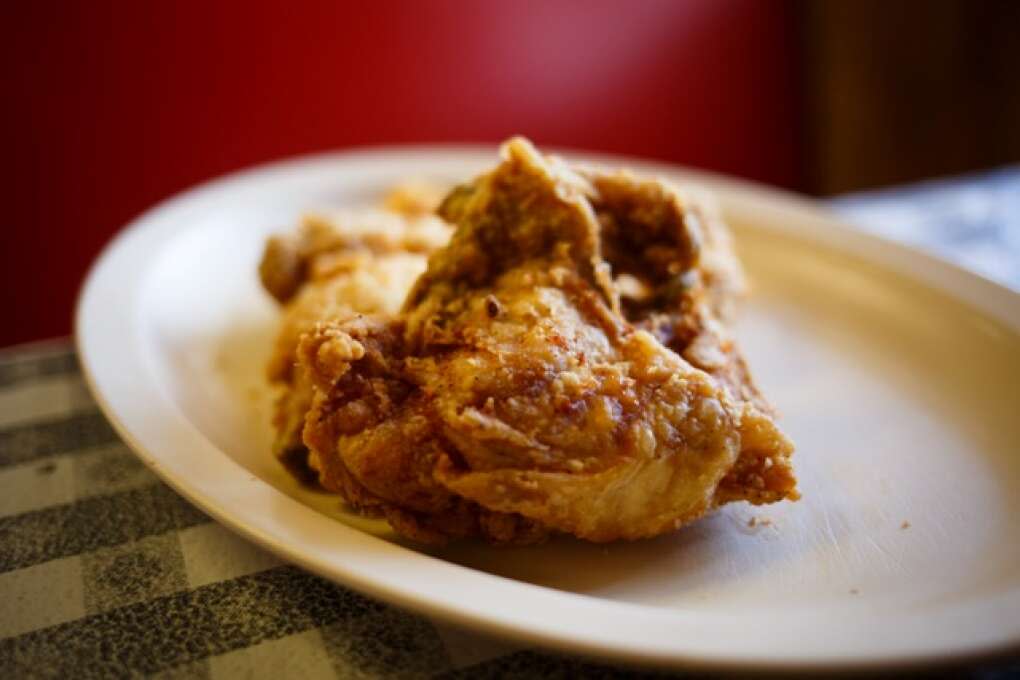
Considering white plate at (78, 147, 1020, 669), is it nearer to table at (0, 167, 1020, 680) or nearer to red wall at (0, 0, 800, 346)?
table at (0, 167, 1020, 680)

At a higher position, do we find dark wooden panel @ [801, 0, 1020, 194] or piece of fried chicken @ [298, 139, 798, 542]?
piece of fried chicken @ [298, 139, 798, 542]

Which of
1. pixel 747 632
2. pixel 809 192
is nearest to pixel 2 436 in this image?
pixel 747 632

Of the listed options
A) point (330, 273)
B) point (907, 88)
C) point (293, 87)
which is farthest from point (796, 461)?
point (907, 88)

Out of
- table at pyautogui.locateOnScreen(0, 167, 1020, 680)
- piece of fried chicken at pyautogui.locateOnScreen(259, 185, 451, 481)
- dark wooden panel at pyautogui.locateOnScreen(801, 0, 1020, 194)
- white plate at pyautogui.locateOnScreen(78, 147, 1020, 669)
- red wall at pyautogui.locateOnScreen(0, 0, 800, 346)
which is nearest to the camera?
white plate at pyautogui.locateOnScreen(78, 147, 1020, 669)

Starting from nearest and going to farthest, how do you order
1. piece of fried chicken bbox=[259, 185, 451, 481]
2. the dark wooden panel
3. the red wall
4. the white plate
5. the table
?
the white plate < the table < piece of fried chicken bbox=[259, 185, 451, 481] < the red wall < the dark wooden panel

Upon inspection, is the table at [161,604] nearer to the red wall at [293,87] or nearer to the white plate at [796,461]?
the white plate at [796,461]

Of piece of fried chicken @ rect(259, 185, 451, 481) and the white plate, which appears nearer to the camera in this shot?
the white plate

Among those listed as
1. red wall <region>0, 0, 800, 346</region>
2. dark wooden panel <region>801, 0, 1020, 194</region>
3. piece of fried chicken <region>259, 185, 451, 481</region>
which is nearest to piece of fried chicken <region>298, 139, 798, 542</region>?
piece of fried chicken <region>259, 185, 451, 481</region>
